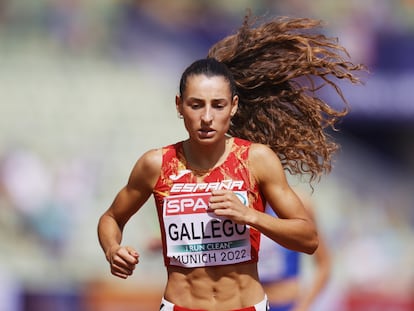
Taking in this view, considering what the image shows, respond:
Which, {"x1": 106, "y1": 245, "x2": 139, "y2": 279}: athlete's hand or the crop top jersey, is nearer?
{"x1": 106, "y1": 245, "x2": 139, "y2": 279}: athlete's hand

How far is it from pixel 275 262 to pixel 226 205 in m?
2.67

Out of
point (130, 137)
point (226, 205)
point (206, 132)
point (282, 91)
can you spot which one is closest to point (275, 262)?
point (282, 91)

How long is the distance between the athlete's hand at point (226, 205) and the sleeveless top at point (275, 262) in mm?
2439

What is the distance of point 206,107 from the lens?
402cm

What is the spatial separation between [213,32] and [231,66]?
17.8 feet

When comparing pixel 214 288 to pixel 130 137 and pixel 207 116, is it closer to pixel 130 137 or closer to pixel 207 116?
pixel 207 116

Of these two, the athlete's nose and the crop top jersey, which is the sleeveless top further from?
the athlete's nose

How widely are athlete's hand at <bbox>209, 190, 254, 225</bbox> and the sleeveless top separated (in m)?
2.44

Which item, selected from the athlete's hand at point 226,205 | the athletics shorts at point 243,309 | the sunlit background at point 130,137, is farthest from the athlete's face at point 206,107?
the sunlit background at point 130,137

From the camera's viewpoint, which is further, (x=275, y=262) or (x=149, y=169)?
(x=275, y=262)

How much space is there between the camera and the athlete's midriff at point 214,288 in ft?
13.4

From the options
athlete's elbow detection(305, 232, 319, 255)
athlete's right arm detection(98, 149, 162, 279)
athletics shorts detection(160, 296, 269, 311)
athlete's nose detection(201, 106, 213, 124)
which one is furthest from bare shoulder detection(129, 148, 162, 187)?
athlete's elbow detection(305, 232, 319, 255)

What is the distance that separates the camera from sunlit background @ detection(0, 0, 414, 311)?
9703 mm

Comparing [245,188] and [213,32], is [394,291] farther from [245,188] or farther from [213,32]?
[245,188]
